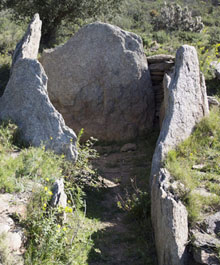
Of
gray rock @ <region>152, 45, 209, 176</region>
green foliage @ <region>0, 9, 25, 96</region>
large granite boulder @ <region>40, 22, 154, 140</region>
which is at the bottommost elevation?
gray rock @ <region>152, 45, 209, 176</region>

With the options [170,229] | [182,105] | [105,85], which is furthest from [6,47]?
[170,229]

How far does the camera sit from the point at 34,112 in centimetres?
629

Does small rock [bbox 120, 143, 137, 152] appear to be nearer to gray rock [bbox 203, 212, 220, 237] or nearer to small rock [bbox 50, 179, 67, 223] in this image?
small rock [bbox 50, 179, 67, 223]

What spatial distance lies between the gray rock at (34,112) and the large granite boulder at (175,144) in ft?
5.11

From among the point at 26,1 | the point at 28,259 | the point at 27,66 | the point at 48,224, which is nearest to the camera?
the point at 28,259

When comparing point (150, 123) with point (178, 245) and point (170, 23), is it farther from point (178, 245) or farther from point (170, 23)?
point (170, 23)

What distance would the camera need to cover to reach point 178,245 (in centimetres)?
405

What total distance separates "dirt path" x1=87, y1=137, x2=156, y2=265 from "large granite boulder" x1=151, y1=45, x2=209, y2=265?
0.29 m

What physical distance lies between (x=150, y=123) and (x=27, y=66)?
11.9 ft

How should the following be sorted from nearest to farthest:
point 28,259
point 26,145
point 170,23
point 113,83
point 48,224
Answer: point 28,259
point 48,224
point 26,145
point 113,83
point 170,23

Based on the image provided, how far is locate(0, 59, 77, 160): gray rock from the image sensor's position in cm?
596

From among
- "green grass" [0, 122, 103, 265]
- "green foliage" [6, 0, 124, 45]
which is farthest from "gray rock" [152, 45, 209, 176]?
"green foliage" [6, 0, 124, 45]

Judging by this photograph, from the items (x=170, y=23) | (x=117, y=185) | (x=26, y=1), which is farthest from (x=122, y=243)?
(x=170, y=23)

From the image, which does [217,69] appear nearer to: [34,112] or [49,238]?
[34,112]
